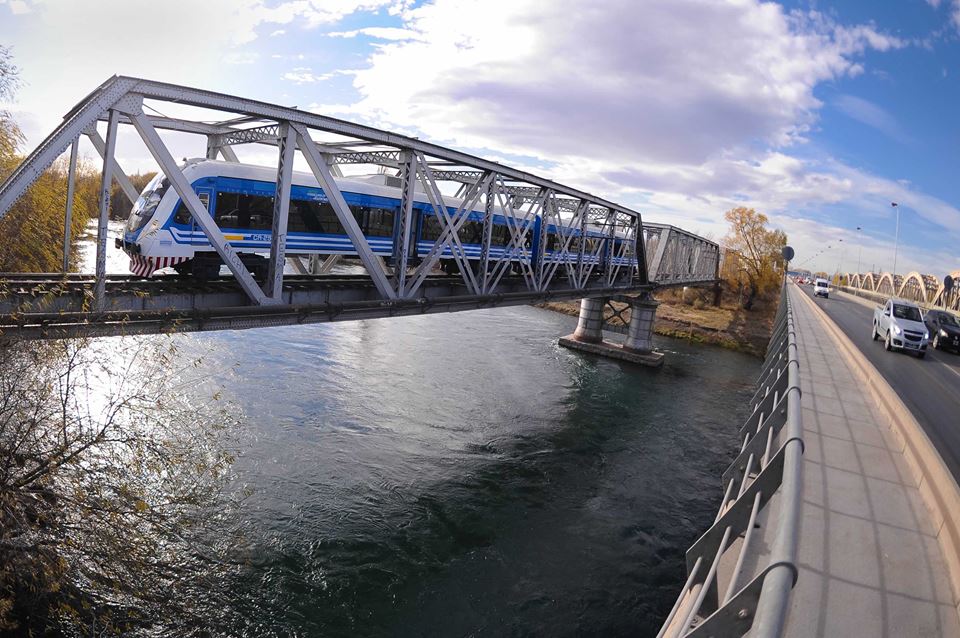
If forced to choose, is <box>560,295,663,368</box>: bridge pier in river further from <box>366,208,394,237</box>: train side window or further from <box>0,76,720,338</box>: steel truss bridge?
<box>366,208,394,237</box>: train side window

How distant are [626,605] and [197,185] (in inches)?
537

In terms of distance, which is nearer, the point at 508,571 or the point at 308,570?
the point at 308,570

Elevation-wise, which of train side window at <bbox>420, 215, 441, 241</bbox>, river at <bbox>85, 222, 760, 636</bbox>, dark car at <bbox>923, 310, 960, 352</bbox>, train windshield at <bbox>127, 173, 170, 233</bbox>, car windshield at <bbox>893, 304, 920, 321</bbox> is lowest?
river at <bbox>85, 222, 760, 636</bbox>

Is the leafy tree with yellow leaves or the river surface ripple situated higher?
the leafy tree with yellow leaves

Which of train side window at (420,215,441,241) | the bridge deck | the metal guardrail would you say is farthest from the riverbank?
the metal guardrail

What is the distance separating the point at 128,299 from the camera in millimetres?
9945

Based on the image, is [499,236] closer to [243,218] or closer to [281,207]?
[243,218]

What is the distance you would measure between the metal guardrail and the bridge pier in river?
27.5m

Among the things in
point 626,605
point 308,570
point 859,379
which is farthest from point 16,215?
point 859,379

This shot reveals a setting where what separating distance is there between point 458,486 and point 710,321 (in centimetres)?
4408

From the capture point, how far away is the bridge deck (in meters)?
4.15

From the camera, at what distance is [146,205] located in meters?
13.5

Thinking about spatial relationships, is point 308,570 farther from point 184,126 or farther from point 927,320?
point 927,320

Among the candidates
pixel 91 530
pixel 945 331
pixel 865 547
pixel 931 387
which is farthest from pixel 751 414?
pixel 945 331
